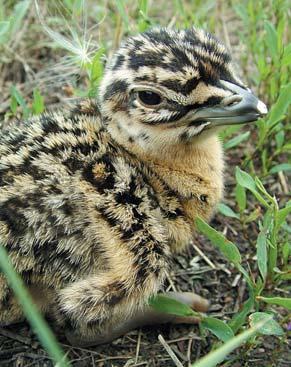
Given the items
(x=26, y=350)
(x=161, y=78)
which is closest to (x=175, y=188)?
(x=161, y=78)

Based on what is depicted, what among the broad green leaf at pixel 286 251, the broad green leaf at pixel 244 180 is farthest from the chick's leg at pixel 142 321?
the broad green leaf at pixel 244 180

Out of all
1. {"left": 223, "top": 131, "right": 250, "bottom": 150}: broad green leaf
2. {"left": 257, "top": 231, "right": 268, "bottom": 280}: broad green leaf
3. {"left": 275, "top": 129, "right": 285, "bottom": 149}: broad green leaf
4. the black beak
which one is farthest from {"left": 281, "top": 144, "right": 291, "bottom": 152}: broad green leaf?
{"left": 257, "top": 231, "right": 268, "bottom": 280}: broad green leaf

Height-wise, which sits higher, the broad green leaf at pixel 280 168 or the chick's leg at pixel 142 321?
the broad green leaf at pixel 280 168

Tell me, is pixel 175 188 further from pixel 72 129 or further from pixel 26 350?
pixel 26 350

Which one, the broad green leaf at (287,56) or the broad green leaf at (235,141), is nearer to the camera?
the broad green leaf at (287,56)

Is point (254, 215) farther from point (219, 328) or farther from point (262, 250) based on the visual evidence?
point (219, 328)

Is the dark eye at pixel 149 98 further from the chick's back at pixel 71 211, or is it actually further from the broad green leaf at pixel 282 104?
the broad green leaf at pixel 282 104

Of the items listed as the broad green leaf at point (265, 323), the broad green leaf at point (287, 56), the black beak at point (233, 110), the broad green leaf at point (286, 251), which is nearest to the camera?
the broad green leaf at point (265, 323)
